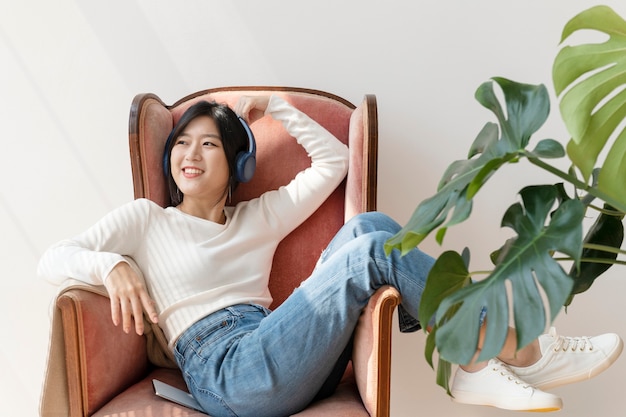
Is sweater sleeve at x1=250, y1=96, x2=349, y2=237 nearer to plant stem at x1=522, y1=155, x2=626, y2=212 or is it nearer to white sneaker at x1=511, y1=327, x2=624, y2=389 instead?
white sneaker at x1=511, y1=327, x2=624, y2=389

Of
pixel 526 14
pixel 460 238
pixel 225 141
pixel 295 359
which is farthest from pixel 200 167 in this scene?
pixel 526 14

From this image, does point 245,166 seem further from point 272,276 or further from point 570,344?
point 570,344

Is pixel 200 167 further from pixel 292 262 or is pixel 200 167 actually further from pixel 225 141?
pixel 292 262

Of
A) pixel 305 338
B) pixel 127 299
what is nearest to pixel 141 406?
pixel 127 299

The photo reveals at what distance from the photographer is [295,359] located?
4.79 feet

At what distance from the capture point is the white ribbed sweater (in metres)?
1.63

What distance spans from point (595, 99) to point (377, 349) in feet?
1.97

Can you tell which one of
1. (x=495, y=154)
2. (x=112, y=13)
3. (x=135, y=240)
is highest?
(x=112, y=13)

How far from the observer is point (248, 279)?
5.88 feet

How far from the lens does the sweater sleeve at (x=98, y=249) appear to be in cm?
153

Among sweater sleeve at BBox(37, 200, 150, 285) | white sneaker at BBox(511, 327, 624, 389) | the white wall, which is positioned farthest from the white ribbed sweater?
white sneaker at BBox(511, 327, 624, 389)

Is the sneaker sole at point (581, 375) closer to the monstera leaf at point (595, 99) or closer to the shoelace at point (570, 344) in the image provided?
the shoelace at point (570, 344)

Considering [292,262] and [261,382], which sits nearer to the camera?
[261,382]

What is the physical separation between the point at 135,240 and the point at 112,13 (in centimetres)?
79
